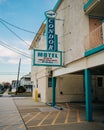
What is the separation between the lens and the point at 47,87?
20844mm

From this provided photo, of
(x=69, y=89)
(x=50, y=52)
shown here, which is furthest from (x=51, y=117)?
(x=69, y=89)

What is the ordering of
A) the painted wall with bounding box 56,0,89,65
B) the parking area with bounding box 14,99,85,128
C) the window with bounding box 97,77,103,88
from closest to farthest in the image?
the parking area with bounding box 14,99,85,128
the painted wall with bounding box 56,0,89,65
the window with bounding box 97,77,103,88

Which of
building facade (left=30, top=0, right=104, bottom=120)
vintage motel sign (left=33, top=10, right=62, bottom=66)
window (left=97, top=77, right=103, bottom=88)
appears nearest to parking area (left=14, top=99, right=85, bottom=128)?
building facade (left=30, top=0, right=104, bottom=120)

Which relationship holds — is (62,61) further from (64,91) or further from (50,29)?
(64,91)

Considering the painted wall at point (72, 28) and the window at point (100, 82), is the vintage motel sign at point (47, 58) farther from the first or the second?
the window at point (100, 82)

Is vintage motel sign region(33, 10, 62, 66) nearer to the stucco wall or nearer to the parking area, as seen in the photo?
the parking area

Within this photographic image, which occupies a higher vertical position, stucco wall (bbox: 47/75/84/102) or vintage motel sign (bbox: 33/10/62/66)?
vintage motel sign (bbox: 33/10/62/66)

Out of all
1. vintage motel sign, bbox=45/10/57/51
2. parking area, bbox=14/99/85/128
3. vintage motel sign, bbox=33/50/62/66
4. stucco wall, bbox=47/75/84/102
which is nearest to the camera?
parking area, bbox=14/99/85/128

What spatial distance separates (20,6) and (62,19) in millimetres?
4001

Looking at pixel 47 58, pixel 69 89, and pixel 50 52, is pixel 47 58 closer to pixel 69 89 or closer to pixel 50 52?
pixel 50 52

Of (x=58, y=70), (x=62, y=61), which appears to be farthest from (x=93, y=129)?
(x=58, y=70)

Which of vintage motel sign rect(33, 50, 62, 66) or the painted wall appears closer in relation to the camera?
→ the painted wall

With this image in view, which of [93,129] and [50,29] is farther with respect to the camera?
[50,29]

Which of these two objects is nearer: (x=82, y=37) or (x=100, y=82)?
(x=82, y=37)
